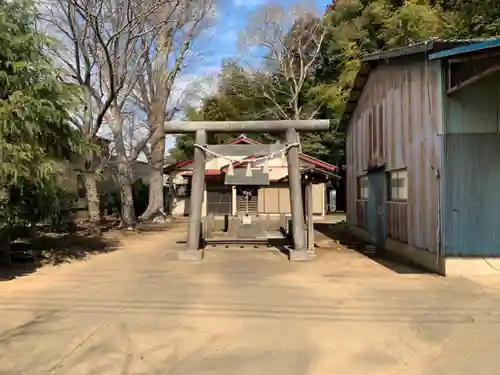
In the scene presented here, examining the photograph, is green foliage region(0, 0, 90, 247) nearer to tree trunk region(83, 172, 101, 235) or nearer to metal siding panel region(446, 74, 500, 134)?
metal siding panel region(446, 74, 500, 134)

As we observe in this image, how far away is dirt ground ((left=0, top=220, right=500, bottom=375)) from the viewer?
5.08 metres

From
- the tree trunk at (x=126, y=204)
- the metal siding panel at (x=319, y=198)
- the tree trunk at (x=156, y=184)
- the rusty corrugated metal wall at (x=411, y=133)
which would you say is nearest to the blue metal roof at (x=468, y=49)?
the rusty corrugated metal wall at (x=411, y=133)

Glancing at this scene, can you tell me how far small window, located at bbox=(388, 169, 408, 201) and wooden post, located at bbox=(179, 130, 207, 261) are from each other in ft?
16.0

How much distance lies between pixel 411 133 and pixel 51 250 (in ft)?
31.2

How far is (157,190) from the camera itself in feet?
95.7

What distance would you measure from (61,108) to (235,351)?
672 centimetres

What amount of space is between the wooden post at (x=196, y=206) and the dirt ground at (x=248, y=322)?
1358 mm

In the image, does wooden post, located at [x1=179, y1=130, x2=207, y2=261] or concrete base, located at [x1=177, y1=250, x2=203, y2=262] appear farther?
wooden post, located at [x1=179, y1=130, x2=207, y2=261]

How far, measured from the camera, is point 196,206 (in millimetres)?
12938

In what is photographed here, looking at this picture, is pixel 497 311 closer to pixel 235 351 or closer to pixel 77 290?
pixel 235 351

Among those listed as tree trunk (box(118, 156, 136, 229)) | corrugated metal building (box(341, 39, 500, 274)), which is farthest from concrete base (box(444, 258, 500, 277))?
tree trunk (box(118, 156, 136, 229))

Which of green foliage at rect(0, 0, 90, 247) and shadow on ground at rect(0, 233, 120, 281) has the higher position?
green foliage at rect(0, 0, 90, 247)

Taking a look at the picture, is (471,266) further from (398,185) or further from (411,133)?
(398,185)

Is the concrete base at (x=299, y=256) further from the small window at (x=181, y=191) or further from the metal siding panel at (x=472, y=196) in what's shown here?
the small window at (x=181, y=191)
